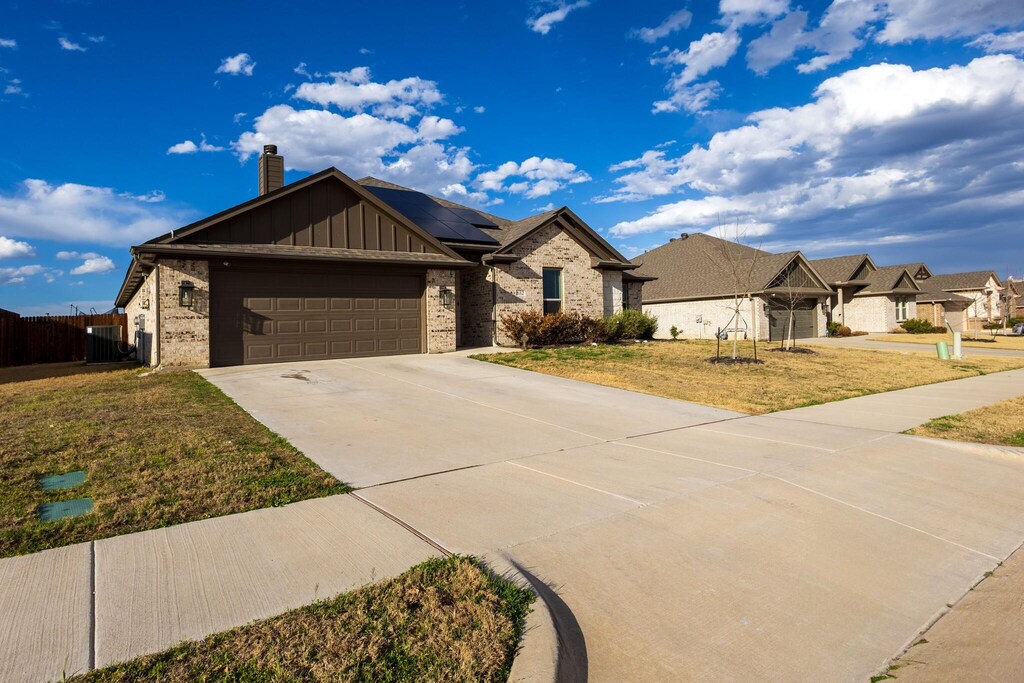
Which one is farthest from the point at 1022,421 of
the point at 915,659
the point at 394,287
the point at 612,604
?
the point at 394,287

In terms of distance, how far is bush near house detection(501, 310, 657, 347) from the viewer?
61.0 ft

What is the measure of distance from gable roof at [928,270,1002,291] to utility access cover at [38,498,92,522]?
2621 inches

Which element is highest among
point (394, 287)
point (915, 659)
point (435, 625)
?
point (394, 287)

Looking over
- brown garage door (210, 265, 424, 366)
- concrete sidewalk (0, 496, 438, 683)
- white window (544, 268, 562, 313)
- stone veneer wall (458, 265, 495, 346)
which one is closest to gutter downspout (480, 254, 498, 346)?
stone veneer wall (458, 265, 495, 346)

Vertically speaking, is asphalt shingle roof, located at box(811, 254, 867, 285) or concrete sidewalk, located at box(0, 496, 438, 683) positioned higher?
asphalt shingle roof, located at box(811, 254, 867, 285)

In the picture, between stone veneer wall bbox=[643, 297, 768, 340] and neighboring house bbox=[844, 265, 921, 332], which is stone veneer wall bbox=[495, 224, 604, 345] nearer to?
stone veneer wall bbox=[643, 297, 768, 340]

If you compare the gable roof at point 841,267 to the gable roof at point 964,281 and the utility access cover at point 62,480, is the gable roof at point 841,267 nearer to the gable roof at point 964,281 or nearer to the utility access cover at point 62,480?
the gable roof at point 964,281

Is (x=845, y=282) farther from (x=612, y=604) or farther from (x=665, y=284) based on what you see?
(x=612, y=604)

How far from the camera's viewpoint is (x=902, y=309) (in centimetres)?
3881

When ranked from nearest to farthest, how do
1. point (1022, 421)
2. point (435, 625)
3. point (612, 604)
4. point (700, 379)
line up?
point (435, 625), point (612, 604), point (1022, 421), point (700, 379)

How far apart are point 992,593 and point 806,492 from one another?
5.89 feet

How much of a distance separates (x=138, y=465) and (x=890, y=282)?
42620 mm

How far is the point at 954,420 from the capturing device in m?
9.15

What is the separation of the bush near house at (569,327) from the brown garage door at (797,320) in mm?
10063
